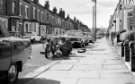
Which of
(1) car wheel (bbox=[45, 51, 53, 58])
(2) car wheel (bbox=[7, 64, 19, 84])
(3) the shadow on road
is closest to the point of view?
(2) car wheel (bbox=[7, 64, 19, 84])

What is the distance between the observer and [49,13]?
52250mm

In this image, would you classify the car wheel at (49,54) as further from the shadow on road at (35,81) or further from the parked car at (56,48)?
the shadow on road at (35,81)

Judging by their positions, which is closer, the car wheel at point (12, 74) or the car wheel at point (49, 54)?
the car wheel at point (12, 74)

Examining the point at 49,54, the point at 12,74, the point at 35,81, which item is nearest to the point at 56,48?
the point at 49,54

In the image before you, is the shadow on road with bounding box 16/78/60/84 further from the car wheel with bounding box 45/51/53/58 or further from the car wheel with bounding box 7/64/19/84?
the car wheel with bounding box 45/51/53/58

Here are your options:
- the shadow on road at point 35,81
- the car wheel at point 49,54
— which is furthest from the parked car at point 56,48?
the shadow on road at point 35,81

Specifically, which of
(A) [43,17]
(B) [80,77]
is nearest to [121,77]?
(B) [80,77]

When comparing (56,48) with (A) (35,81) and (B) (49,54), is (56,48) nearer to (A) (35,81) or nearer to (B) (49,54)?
(B) (49,54)

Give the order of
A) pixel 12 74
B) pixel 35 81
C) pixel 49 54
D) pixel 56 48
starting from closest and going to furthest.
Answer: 1. pixel 12 74
2. pixel 35 81
3. pixel 49 54
4. pixel 56 48

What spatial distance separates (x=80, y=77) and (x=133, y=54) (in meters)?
2.13

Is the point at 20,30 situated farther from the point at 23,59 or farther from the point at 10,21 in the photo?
the point at 23,59

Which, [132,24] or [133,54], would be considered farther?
[132,24]

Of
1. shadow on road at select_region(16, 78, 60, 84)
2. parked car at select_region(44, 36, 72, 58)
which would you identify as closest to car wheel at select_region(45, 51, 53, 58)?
parked car at select_region(44, 36, 72, 58)

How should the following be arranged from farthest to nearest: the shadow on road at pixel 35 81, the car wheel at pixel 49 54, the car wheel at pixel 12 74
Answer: the car wheel at pixel 49 54
the shadow on road at pixel 35 81
the car wheel at pixel 12 74
